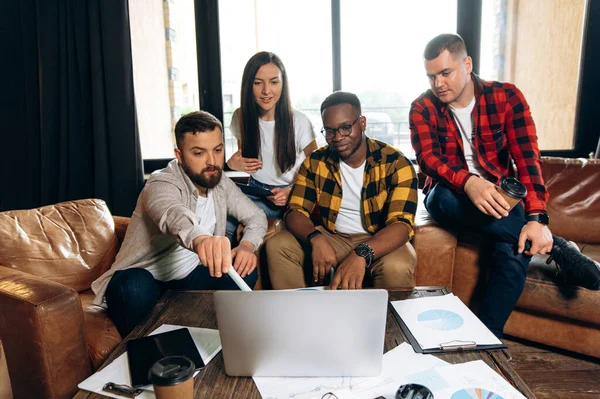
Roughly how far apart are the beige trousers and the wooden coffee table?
0.31 m

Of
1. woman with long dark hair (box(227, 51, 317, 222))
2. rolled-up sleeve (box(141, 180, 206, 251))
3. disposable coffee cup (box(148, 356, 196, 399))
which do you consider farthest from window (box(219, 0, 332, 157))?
disposable coffee cup (box(148, 356, 196, 399))

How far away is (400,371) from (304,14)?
8.97 feet

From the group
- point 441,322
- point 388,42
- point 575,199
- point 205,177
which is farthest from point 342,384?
point 388,42

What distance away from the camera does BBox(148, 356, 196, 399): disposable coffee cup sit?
0.63m

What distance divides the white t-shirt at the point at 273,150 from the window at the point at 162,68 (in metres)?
1.12

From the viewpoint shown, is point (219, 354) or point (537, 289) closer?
point (219, 354)

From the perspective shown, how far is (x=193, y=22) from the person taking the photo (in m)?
2.89

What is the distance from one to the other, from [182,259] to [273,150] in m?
0.76

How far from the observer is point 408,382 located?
816mm

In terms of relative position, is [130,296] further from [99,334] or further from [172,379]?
[172,379]

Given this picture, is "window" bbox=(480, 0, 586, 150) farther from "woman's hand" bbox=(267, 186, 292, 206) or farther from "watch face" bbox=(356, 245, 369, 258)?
"watch face" bbox=(356, 245, 369, 258)

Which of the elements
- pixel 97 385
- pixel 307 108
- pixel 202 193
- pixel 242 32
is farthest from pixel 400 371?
pixel 242 32

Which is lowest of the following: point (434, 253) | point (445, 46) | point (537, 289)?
point (537, 289)

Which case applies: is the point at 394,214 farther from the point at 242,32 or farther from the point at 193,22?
the point at 242,32
